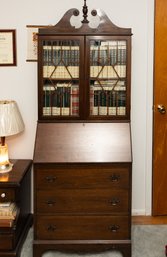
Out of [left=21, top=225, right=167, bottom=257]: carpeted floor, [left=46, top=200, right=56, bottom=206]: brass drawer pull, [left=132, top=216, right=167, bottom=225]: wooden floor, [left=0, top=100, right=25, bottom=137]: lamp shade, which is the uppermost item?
[left=0, top=100, right=25, bottom=137]: lamp shade

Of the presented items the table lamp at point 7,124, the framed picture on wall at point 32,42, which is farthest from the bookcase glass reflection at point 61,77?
the framed picture on wall at point 32,42

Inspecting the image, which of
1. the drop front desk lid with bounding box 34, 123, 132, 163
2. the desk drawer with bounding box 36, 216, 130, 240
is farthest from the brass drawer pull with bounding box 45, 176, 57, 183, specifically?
the desk drawer with bounding box 36, 216, 130, 240

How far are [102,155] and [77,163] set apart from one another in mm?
196

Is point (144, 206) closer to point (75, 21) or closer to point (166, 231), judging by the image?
point (166, 231)

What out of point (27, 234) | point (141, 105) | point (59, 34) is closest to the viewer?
point (59, 34)

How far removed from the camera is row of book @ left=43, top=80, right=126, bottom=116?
2646mm

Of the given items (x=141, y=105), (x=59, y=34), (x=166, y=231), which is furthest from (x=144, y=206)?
(x=59, y=34)

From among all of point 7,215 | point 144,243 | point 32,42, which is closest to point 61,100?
point 32,42

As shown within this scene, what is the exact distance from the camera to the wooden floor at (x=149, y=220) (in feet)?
9.98

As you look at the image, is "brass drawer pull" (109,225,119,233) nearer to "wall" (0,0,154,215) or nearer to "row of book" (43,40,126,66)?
"wall" (0,0,154,215)

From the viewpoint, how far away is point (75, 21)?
289cm

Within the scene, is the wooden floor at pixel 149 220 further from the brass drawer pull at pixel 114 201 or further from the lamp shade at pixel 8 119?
the lamp shade at pixel 8 119

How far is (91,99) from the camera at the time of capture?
2.65 meters

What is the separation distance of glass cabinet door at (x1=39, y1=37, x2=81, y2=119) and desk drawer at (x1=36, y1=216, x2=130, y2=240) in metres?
0.80
